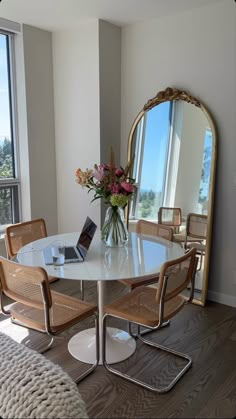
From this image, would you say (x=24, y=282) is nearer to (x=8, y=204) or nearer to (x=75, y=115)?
(x=8, y=204)

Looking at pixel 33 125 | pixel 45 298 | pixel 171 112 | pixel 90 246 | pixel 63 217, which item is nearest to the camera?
pixel 45 298

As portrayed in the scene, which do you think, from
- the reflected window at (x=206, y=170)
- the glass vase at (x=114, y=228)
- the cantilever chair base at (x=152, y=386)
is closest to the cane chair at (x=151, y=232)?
the glass vase at (x=114, y=228)

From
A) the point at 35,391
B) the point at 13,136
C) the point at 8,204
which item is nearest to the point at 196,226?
the point at 8,204

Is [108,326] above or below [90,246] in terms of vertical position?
below

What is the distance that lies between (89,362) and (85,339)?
25cm

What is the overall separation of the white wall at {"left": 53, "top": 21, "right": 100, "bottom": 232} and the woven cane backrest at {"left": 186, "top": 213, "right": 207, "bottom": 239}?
37.9 inches

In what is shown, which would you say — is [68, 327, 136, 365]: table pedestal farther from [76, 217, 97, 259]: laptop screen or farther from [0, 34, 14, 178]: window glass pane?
[0, 34, 14, 178]: window glass pane

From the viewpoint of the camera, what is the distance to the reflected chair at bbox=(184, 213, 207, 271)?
334cm

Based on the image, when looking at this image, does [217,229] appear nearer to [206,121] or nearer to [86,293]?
[206,121]

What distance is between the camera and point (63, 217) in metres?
4.16

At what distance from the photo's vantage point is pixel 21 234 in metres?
3.02

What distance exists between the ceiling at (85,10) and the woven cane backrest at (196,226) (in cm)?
181

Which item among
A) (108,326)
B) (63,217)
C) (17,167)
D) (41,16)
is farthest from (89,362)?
(41,16)

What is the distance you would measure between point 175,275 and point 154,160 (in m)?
1.68
